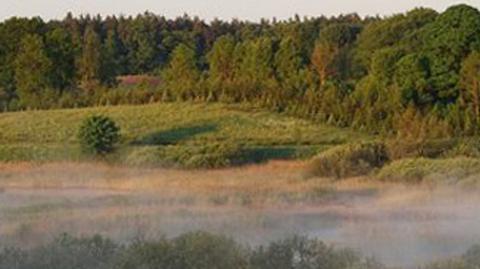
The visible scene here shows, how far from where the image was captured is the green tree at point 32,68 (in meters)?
40.9

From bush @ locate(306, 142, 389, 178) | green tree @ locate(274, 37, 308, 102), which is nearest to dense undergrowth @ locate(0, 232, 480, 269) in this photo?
bush @ locate(306, 142, 389, 178)

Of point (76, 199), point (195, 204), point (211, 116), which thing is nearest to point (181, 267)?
point (195, 204)

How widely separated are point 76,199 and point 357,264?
10603 mm

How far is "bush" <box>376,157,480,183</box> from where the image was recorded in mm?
22328

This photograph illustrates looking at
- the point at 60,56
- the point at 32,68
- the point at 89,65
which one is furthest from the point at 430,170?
the point at 89,65

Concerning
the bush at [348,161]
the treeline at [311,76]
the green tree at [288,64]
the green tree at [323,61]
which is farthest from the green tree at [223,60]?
the bush at [348,161]

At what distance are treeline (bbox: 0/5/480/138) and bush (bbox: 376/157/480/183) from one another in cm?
650

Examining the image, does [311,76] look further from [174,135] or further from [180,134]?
[174,135]

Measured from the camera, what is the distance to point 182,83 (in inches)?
1581

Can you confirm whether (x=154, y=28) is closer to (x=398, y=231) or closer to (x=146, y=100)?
(x=146, y=100)

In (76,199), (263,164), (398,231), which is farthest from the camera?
(263,164)

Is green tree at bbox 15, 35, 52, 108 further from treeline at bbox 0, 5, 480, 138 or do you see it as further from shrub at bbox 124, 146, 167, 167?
shrub at bbox 124, 146, 167, 167

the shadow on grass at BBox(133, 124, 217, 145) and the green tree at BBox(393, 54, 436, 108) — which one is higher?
the green tree at BBox(393, 54, 436, 108)

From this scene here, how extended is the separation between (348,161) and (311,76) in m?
16.5
